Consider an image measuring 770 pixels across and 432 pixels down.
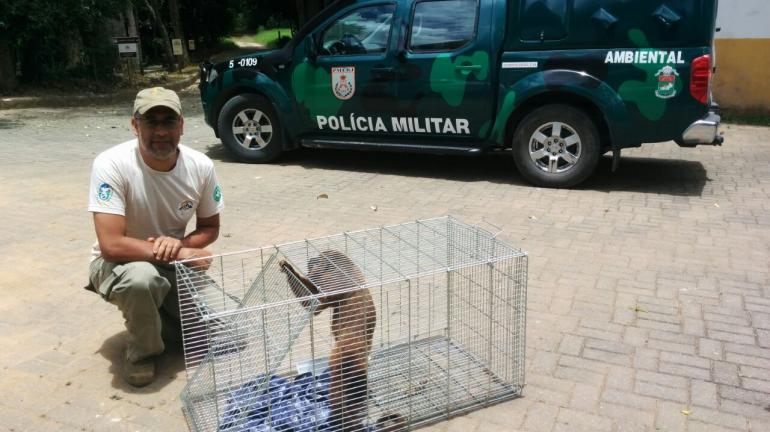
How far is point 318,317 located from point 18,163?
22.8 feet

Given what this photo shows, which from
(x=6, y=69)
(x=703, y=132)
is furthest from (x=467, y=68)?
(x=6, y=69)

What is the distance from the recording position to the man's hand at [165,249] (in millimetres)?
3100

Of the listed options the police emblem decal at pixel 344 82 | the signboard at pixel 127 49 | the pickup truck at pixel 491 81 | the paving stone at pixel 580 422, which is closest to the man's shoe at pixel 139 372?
the paving stone at pixel 580 422

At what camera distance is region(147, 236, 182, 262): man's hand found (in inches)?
122

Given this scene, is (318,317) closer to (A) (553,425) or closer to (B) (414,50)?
(A) (553,425)

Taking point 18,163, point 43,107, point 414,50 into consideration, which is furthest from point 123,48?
point 414,50

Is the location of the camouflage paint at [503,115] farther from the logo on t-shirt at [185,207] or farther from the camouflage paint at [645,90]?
the logo on t-shirt at [185,207]

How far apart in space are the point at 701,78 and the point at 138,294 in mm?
5295

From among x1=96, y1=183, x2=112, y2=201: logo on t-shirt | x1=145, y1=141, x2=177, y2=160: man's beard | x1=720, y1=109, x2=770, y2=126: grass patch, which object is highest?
x1=145, y1=141, x2=177, y2=160: man's beard

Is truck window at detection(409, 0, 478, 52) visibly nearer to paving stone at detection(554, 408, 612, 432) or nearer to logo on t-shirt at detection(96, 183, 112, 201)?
logo on t-shirt at detection(96, 183, 112, 201)

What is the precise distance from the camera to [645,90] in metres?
6.32

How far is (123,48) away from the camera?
Result: 1560 cm

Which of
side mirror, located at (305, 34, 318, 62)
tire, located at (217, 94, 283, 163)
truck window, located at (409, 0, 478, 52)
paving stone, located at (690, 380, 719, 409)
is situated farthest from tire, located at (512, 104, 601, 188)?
paving stone, located at (690, 380, 719, 409)

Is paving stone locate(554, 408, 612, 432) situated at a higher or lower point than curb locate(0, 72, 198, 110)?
lower
